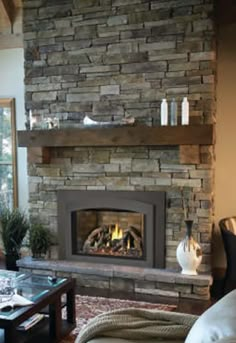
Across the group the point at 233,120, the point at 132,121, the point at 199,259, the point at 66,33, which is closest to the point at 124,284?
the point at 199,259

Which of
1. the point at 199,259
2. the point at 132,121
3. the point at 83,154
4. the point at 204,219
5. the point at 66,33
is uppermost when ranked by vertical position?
the point at 66,33

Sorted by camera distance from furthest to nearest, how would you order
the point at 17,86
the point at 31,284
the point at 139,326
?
the point at 17,86
the point at 31,284
the point at 139,326

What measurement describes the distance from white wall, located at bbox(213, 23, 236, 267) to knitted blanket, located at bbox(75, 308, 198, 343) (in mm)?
2448

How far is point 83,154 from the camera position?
419 cm

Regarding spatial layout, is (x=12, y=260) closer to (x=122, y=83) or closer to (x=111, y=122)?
(x=111, y=122)

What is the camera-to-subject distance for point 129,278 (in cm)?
389

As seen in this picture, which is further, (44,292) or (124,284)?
(124,284)

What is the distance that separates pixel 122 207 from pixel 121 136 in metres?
0.74

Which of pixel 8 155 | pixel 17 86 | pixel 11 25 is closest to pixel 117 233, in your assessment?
pixel 8 155

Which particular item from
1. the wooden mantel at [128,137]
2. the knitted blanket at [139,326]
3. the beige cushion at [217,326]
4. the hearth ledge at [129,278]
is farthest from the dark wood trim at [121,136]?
the beige cushion at [217,326]

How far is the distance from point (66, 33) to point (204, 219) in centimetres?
238

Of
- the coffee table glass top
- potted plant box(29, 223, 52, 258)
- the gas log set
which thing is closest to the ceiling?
potted plant box(29, 223, 52, 258)

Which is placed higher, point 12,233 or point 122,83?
point 122,83

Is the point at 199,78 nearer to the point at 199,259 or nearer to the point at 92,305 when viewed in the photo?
the point at 199,259
